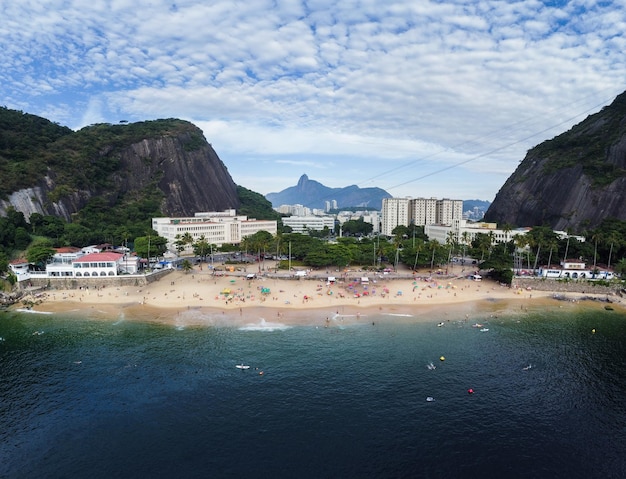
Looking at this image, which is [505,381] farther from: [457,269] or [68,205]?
[68,205]

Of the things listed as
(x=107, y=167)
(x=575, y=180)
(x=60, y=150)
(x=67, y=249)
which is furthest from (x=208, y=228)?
(x=575, y=180)

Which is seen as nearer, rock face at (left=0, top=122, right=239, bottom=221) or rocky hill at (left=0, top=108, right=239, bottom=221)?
rocky hill at (left=0, top=108, right=239, bottom=221)

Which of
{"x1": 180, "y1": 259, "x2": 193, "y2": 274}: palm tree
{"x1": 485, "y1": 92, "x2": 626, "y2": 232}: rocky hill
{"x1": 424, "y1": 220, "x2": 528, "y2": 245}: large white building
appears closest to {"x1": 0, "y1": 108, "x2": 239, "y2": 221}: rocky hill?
{"x1": 180, "y1": 259, "x2": 193, "y2": 274}: palm tree

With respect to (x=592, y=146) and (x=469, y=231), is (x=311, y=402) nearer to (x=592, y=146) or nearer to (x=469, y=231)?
(x=469, y=231)

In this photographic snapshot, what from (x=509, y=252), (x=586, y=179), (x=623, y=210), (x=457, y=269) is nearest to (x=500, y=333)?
(x=457, y=269)

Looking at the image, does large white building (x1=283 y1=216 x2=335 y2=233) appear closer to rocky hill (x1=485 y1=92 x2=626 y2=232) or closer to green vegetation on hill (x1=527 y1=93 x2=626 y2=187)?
rocky hill (x1=485 y1=92 x2=626 y2=232)

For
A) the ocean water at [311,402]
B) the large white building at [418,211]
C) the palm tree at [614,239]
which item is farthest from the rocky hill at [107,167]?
the palm tree at [614,239]

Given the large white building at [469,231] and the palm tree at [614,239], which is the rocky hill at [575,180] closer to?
the large white building at [469,231]
